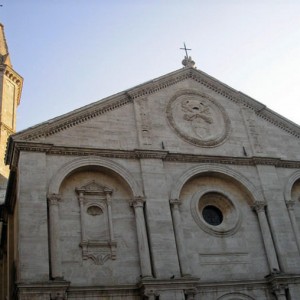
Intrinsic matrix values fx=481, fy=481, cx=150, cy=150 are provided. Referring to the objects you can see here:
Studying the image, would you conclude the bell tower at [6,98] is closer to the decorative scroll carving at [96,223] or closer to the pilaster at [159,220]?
the decorative scroll carving at [96,223]

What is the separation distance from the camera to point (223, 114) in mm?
21406

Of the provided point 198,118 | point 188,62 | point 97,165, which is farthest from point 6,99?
point 97,165

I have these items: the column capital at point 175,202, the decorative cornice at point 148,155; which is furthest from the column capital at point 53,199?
the column capital at point 175,202

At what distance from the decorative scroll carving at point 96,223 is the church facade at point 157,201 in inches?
1.4

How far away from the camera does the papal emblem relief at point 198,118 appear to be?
20156mm

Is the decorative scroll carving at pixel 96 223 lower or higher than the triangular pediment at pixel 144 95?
lower

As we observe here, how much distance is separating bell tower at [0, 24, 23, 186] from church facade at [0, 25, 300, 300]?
365 inches

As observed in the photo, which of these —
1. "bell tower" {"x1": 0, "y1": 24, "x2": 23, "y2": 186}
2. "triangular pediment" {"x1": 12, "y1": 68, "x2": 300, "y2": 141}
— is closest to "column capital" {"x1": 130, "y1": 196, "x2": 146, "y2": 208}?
"triangular pediment" {"x1": 12, "y1": 68, "x2": 300, "y2": 141}

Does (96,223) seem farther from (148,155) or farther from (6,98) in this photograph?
(6,98)

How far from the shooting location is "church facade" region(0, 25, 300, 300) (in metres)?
15.7

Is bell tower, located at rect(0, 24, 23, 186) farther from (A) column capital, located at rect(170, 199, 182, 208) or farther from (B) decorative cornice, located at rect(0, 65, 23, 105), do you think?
(A) column capital, located at rect(170, 199, 182, 208)

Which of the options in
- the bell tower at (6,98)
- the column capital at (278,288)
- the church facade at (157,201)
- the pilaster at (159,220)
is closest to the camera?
the church facade at (157,201)

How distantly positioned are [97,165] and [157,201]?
2568 millimetres

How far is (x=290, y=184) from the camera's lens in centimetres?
2052
